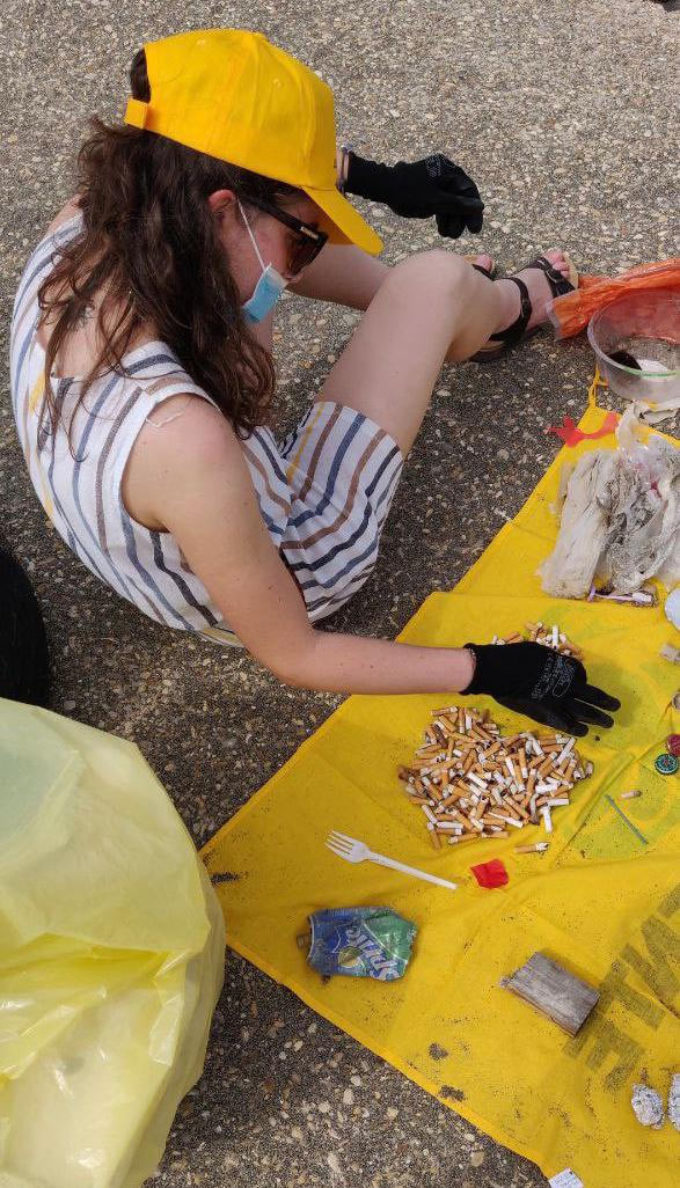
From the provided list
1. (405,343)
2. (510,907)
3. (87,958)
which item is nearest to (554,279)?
(405,343)

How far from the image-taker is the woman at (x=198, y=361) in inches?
71.5

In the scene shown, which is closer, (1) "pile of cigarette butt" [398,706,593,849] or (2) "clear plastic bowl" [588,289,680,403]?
(1) "pile of cigarette butt" [398,706,593,849]

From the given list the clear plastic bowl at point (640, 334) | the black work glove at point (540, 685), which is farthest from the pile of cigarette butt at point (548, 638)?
the clear plastic bowl at point (640, 334)

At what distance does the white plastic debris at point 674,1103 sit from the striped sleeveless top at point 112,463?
4.78ft

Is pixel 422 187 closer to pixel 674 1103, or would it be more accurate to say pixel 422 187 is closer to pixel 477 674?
pixel 477 674

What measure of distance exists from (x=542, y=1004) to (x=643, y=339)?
2.20 meters

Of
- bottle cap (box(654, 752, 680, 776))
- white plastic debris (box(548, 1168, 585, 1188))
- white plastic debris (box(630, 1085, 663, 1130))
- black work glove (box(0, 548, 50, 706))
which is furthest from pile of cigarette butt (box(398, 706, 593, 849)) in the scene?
black work glove (box(0, 548, 50, 706))

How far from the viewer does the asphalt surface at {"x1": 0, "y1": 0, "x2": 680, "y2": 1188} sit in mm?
2240

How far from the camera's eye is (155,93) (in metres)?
1.81

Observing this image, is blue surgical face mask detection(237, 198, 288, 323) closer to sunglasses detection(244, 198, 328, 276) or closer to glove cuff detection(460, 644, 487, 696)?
sunglasses detection(244, 198, 328, 276)

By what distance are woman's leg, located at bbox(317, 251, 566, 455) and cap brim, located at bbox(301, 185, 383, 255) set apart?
1.81 ft

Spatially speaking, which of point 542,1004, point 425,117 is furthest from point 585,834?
point 425,117

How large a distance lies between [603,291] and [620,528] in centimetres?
94

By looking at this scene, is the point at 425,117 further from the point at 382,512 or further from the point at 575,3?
the point at 382,512
